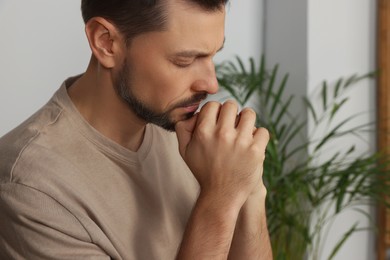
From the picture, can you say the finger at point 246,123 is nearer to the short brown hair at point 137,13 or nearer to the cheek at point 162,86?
the cheek at point 162,86

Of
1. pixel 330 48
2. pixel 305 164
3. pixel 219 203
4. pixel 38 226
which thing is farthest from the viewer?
pixel 330 48

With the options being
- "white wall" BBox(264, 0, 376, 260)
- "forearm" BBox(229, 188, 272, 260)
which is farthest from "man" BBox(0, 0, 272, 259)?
"white wall" BBox(264, 0, 376, 260)

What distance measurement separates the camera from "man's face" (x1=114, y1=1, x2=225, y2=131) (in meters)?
1.51

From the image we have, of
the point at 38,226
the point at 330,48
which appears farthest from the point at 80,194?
the point at 330,48

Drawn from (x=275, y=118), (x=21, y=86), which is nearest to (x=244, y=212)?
(x=21, y=86)

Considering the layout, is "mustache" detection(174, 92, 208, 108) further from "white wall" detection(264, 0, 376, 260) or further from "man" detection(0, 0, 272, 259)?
"white wall" detection(264, 0, 376, 260)

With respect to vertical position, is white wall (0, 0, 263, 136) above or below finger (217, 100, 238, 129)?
above

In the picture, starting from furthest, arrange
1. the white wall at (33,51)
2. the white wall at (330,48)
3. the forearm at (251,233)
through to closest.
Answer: the white wall at (330,48), the white wall at (33,51), the forearm at (251,233)

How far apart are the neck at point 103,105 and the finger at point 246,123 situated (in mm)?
215

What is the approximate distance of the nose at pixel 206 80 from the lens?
153 centimetres

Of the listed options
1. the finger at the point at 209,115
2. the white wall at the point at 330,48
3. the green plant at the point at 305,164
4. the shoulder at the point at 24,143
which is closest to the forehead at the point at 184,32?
the finger at the point at 209,115

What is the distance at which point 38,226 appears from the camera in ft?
4.45

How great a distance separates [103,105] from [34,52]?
1.13 metres

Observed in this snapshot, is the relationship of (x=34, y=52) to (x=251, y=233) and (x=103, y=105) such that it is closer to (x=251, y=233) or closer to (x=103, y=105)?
(x=103, y=105)
